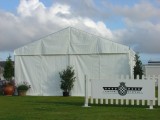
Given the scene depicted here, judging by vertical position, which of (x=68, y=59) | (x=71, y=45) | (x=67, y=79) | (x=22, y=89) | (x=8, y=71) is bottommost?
(x=22, y=89)

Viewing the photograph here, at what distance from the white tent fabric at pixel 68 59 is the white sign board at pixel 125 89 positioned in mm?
12179

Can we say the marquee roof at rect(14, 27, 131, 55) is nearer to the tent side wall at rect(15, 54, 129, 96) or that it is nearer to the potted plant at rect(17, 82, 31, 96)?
the tent side wall at rect(15, 54, 129, 96)

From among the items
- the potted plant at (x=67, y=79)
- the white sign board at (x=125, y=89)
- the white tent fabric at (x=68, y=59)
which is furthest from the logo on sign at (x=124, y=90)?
the potted plant at (x=67, y=79)

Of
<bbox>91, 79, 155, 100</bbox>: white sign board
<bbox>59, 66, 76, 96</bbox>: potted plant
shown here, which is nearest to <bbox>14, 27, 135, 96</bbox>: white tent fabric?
<bbox>59, 66, 76, 96</bbox>: potted plant

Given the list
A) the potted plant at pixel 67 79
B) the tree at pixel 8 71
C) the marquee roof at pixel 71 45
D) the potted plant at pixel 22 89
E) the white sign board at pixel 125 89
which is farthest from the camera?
the tree at pixel 8 71

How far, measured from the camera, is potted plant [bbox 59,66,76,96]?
3332 cm

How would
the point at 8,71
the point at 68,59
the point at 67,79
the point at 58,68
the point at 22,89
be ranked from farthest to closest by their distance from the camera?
the point at 8,71, the point at 58,68, the point at 68,59, the point at 22,89, the point at 67,79

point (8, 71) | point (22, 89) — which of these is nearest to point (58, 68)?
point (22, 89)

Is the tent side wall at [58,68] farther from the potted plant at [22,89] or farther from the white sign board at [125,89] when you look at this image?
the white sign board at [125,89]

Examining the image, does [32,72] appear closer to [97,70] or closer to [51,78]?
[51,78]

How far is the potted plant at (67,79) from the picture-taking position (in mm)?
33322

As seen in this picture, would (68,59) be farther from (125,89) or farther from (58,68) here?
(125,89)

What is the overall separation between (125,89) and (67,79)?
1321cm

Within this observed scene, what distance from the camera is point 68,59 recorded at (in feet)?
113
